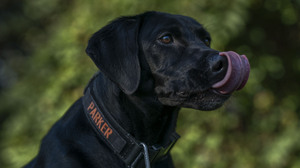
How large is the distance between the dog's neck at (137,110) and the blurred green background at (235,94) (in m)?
1.61

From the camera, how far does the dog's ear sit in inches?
93.9

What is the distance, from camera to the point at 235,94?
4.24 m

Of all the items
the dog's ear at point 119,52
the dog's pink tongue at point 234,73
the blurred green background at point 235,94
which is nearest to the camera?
the dog's pink tongue at point 234,73

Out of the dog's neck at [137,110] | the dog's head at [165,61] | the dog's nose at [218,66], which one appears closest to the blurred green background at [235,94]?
the dog's head at [165,61]

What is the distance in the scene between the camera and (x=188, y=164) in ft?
14.1

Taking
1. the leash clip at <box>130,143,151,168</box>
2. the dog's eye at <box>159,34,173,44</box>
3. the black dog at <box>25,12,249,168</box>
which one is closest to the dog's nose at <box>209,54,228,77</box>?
the black dog at <box>25,12,249,168</box>

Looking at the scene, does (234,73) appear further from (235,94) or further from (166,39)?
(235,94)

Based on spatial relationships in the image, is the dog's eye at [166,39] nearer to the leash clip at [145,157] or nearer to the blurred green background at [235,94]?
the leash clip at [145,157]

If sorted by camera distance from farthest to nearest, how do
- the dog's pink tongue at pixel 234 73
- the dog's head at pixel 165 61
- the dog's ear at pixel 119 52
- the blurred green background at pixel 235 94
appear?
the blurred green background at pixel 235 94, the dog's ear at pixel 119 52, the dog's head at pixel 165 61, the dog's pink tongue at pixel 234 73

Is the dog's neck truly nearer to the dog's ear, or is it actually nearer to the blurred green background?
the dog's ear

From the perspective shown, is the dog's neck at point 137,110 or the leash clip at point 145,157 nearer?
the leash clip at point 145,157

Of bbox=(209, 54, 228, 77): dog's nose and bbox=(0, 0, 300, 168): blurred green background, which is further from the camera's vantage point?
bbox=(0, 0, 300, 168): blurred green background

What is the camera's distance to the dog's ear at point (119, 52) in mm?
2385

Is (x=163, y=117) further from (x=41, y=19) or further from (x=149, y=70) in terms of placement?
(x=41, y=19)
